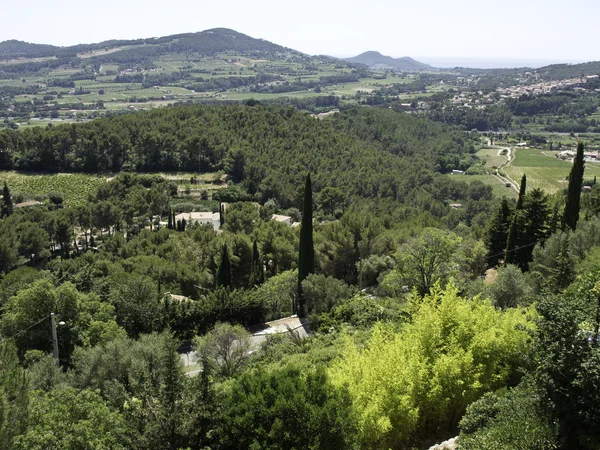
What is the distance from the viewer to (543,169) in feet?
320

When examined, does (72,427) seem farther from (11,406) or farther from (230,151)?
(230,151)

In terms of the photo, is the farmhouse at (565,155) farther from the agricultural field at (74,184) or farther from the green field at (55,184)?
the green field at (55,184)

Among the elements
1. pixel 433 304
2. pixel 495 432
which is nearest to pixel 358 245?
pixel 433 304

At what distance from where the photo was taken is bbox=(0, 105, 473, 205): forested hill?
7862 cm

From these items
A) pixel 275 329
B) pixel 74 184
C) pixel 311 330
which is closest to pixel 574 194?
pixel 311 330

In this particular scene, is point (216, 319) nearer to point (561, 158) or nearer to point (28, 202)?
point (28, 202)

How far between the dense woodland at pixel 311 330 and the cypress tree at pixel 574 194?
12 centimetres

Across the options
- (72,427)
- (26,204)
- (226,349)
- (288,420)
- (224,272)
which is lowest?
(26,204)

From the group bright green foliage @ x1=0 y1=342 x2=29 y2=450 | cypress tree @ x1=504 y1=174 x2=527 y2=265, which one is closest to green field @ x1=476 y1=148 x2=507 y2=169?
cypress tree @ x1=504 y1=174 x2=527 y2=265

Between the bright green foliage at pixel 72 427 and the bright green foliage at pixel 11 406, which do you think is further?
the bright green foliage at pixel 72 427

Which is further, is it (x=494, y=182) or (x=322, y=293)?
(x=494, y=182)

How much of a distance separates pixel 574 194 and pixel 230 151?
6084 centimetres

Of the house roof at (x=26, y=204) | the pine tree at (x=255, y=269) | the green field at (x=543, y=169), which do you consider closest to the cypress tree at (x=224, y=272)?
the pine tree at (x=255, y=269)

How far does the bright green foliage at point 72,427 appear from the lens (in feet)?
32.8
